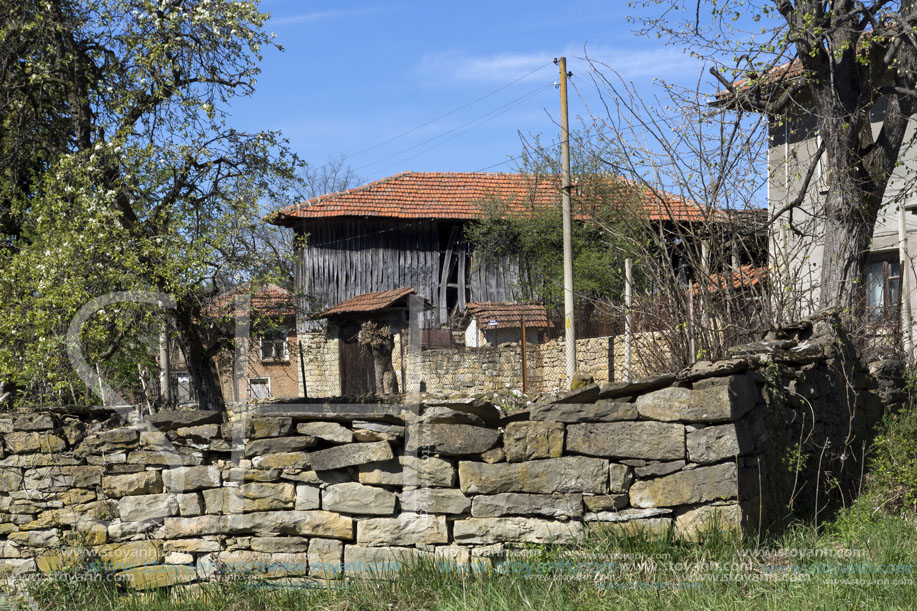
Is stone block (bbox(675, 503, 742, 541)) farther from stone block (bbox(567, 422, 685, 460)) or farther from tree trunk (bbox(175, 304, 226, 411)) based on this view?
tree trunk (bbox(175, 304, 226, 411))

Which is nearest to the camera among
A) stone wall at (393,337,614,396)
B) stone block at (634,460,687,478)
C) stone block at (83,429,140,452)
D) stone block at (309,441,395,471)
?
stone block at (634,460,687,478)

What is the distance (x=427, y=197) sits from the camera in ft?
78.9

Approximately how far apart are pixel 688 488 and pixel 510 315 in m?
14.7

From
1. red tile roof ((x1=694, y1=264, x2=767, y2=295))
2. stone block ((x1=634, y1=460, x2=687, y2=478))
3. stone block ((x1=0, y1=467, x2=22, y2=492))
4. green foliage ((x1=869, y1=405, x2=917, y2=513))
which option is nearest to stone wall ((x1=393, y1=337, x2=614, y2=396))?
red tile roof ((x1=694, y1=264, x2=767, y2=295))

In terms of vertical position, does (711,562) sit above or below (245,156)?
below

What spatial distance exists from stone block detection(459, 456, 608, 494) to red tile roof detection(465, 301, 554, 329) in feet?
43.8

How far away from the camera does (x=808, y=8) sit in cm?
826

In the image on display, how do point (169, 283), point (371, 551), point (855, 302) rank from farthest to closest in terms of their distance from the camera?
1. point (169, 283)
2. point (855, 302)
3. point (371, 551)

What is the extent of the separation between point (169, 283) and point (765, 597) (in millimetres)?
8186

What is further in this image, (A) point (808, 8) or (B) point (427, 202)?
Answer: (B) point (427, 202)

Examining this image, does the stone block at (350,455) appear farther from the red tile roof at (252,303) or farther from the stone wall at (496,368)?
the stone wall at (496,368)

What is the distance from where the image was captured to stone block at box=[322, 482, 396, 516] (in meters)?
5.08

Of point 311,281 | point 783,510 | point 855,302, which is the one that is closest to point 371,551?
point 783,510

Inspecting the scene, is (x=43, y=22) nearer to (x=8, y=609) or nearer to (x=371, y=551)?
(x=8, y=609)
